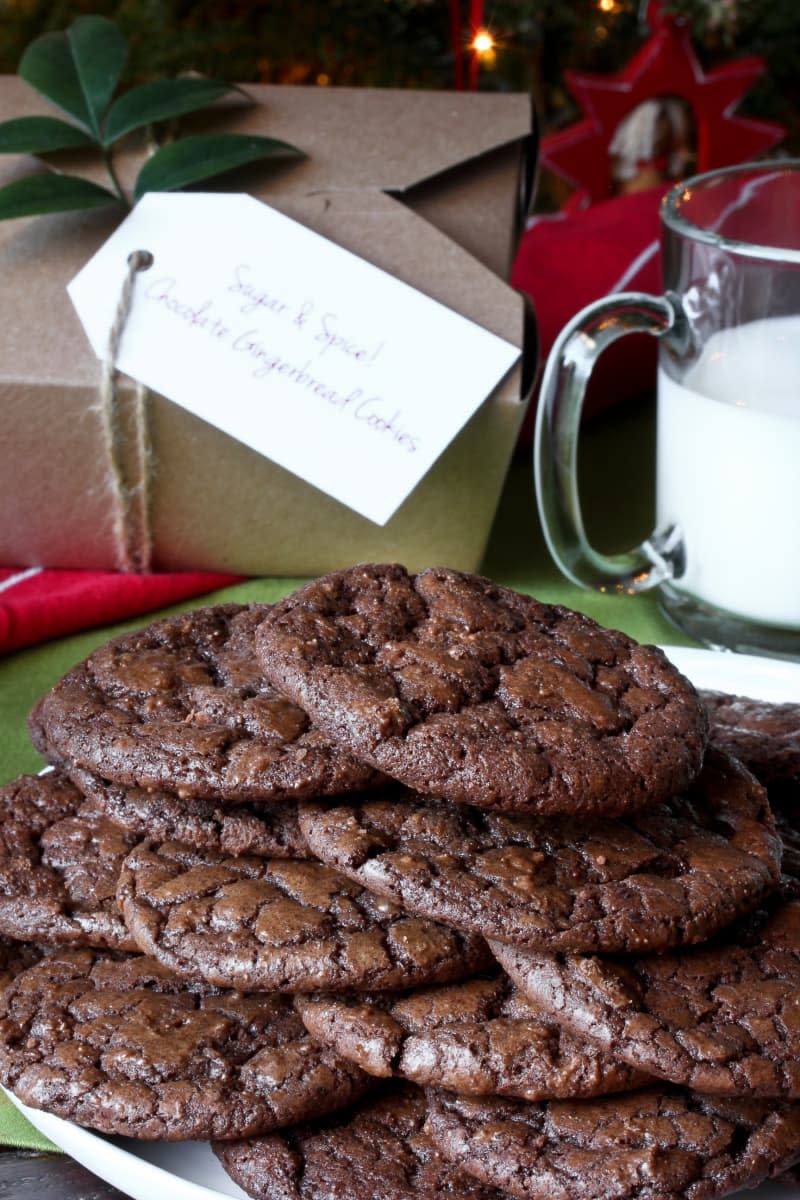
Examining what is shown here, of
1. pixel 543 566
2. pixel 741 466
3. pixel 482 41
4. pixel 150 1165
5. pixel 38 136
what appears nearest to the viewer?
pixel 150 1165

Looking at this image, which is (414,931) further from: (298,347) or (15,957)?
(298,347)

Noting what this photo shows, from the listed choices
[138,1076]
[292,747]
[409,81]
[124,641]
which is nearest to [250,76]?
[409,81]

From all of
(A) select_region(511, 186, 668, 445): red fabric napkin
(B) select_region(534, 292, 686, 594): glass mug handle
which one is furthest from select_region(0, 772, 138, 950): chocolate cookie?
(A) select_region(511, 186, 668, 445): red fabric napkin

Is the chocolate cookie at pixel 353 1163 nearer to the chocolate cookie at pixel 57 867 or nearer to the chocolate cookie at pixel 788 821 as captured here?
the chocolate cookie at pixel 57 867

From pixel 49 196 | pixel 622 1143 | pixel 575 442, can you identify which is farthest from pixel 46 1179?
pixel 49 196

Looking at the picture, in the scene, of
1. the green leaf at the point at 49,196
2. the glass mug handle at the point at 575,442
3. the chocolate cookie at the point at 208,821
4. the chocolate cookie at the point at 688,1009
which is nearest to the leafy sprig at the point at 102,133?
the green leaf at the point at 49,196
